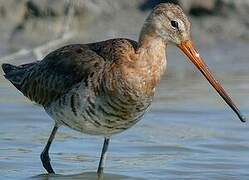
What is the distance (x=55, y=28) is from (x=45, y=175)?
6.87 m

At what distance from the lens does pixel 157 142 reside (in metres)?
11.1

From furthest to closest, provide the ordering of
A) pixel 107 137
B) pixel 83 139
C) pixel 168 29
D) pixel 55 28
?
pixel 55 28 < pixel 83 139 < pixel 107 137 < pixel 168 29

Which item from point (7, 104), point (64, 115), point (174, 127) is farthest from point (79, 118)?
point (7, 104)

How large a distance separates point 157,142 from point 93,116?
2162 mm

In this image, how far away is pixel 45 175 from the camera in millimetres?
9898

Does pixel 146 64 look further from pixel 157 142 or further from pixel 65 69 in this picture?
pixel 157 142

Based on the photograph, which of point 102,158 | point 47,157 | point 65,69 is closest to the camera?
point 65,69

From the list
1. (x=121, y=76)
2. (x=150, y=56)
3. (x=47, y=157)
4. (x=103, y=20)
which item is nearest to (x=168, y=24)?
(x=150, y=56)

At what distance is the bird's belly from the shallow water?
696mm

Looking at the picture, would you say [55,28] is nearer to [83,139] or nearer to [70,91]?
[83,139]

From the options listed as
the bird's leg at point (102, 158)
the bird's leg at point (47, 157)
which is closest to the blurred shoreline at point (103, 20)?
the bird's leg at point (47, 157)


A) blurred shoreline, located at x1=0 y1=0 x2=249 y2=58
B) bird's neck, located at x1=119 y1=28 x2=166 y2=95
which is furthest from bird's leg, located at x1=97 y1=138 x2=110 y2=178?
blurred shoreline, located at x1=0 y1=0 x2=249 y2=58

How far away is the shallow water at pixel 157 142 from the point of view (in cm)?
1005

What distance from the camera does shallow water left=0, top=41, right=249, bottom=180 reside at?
10055mm
